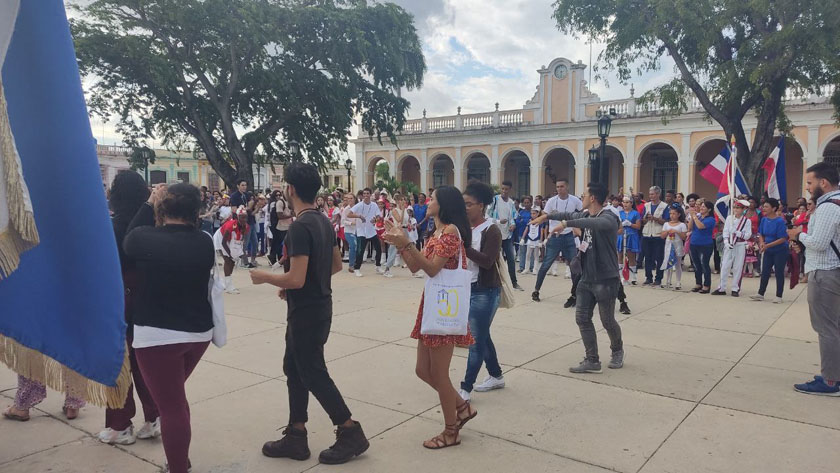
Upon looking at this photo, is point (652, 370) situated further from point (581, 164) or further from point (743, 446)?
point (581, 164)

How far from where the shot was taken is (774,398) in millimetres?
4875

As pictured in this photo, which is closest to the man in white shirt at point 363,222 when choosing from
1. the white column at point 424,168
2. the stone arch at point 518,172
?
the stone arch at point 518,172

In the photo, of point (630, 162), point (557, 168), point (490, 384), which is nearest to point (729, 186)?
point (490, 384)

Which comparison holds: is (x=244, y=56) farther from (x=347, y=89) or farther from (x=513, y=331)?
(x=513, y=331)

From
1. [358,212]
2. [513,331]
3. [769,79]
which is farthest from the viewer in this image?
[769,79]

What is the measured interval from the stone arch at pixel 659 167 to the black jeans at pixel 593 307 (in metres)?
25.9

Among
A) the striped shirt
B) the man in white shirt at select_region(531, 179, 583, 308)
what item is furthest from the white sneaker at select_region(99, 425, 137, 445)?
the man in white shirt at select_region(531, 179, 583, 308)

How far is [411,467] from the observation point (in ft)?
11.8

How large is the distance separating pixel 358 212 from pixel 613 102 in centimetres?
2102

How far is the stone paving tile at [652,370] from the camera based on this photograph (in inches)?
201

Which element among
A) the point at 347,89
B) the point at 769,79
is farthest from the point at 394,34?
the point at 769,79

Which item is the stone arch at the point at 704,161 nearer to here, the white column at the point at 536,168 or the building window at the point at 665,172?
the building window at the point at 665,172

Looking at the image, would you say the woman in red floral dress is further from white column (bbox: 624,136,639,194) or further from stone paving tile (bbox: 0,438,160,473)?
white column (bbox: 624,136,639,194)

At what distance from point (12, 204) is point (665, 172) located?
1253 inches
